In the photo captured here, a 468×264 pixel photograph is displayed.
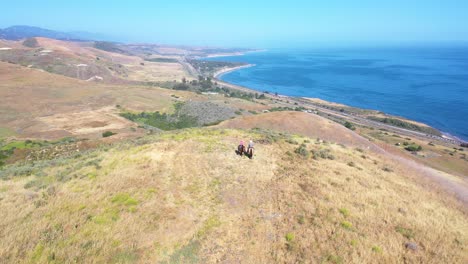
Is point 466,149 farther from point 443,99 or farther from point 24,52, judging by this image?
point 24,52

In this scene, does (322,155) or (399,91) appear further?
(399,91)

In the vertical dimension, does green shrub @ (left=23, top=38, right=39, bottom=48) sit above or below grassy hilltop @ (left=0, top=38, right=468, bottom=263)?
above

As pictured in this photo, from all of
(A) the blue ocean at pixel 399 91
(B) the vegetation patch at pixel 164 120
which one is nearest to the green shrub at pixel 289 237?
(B) the vegetation patch at pixel 164 120

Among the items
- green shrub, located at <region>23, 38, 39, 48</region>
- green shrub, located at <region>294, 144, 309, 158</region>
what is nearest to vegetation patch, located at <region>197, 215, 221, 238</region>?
green shrub, located at <region>294, 144, 309, 158</region>

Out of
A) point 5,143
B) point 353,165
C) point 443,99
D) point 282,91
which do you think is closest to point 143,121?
point 5,143

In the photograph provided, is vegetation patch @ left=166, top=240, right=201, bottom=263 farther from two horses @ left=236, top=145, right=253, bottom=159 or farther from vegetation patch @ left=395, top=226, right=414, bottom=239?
two horses @ left=236, top=145, right=253, bottom=159

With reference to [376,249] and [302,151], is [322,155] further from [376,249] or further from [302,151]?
[376,249]

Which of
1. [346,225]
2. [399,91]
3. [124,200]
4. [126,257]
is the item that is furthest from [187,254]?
[399,91]

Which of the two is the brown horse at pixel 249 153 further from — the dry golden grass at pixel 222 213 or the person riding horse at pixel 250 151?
the dry golden grass at pixel 222 213
